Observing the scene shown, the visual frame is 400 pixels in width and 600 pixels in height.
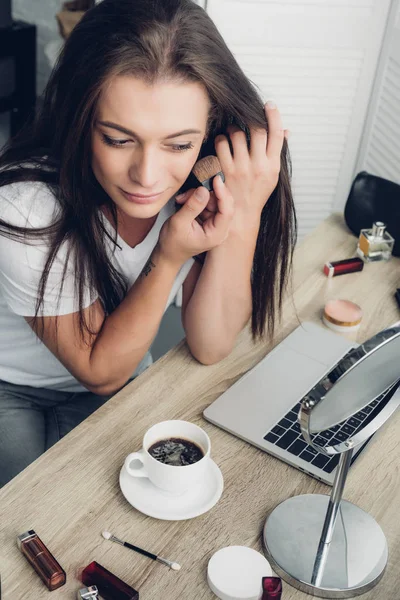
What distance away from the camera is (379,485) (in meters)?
0.99

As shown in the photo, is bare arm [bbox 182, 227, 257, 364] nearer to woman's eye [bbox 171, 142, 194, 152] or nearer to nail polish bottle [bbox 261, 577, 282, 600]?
woman's eye [bbox 171, 142, 194, 152]

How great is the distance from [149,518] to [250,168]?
0.61 meters

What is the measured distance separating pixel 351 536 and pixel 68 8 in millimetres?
Answer: 2897

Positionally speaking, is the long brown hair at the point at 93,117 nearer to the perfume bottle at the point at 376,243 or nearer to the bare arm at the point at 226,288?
the bare arm at the point at 226,288

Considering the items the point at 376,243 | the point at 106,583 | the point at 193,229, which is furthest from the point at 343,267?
the point at 106,583

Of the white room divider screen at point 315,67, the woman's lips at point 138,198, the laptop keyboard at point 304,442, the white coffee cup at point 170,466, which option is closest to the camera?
the white coffee cup at point 170,466

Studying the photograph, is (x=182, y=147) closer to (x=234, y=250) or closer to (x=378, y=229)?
(x=234, y=250)

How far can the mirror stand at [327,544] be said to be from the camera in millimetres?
845

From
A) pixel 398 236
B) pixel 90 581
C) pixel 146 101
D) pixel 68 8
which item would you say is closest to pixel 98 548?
pixel 90 581

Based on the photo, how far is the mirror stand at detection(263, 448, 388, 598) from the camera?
84cm

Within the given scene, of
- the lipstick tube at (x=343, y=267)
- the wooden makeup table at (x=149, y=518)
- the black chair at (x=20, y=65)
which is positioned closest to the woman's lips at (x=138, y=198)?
the wooden makeup table at (x=149, y=518)

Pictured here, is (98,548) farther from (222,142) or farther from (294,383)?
(222,142)

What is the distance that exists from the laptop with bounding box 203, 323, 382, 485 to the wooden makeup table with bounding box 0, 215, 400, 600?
0.7 inches

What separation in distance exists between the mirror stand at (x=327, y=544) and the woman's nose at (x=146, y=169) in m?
0.49
